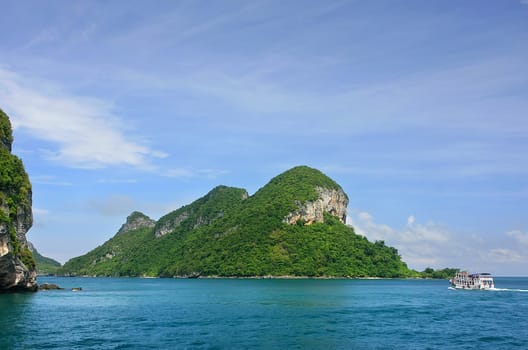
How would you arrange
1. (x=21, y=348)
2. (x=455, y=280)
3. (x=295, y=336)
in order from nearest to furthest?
(x=21, y=348) < (x=295, y=336) < (x=455, y=280)

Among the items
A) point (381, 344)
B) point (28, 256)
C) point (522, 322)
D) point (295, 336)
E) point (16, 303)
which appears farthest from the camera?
point (28, 256)

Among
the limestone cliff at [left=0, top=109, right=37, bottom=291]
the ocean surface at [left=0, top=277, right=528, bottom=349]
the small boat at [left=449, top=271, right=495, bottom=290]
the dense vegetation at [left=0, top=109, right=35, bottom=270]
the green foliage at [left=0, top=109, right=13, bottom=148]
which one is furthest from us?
the small boat at [left=449, top=271, right=495, bottom=290]

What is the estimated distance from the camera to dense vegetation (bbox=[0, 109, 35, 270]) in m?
86.9

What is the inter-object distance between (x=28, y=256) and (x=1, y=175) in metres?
19.0

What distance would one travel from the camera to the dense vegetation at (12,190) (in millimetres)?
86938

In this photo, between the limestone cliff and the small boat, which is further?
the small boat

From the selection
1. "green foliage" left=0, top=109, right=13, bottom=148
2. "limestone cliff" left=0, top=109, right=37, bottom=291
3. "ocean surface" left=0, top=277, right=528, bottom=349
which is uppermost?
"green foliage" left=0, top=109, right=13, bottom=148

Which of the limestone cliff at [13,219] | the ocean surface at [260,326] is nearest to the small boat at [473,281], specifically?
the ocean surface at [260,326]

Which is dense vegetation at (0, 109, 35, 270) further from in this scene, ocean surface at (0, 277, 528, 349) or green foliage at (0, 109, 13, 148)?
ocean surface at (0, 277, 528, 349)

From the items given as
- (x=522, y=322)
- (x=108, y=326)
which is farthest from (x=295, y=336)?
(x=522, y=322)

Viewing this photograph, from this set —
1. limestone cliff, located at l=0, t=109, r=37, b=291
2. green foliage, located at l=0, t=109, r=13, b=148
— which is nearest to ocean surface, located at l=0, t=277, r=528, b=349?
limestone cliff, located at l=0, t=109, r=37, b=291

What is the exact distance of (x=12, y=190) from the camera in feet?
312

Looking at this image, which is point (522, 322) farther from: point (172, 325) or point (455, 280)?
point (455, 280)

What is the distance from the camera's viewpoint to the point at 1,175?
8950 centimetres
